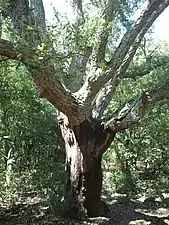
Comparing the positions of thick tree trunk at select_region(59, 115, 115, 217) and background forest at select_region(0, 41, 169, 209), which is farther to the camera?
background forest at select_region(0, 41, 169, 209)

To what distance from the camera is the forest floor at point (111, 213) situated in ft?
23.2

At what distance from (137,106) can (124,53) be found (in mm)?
1084

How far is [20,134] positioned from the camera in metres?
9.11

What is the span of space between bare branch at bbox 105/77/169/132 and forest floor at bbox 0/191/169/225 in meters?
1.68

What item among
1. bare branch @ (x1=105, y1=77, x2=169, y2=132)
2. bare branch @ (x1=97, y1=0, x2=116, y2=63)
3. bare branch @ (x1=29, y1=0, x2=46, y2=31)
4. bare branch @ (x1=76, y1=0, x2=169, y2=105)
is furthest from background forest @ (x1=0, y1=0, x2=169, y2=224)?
bare branch @ (x1=105, y1=77, x2=169, y2=132)

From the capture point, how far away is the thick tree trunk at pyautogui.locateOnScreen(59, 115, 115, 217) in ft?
24.0

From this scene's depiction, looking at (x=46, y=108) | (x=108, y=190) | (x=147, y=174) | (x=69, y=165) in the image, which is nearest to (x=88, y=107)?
(x=69, y=165)

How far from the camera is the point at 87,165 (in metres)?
7.39

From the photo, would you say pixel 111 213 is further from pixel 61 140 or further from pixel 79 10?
pixel 79 10

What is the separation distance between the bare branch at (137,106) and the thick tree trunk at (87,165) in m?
0.40

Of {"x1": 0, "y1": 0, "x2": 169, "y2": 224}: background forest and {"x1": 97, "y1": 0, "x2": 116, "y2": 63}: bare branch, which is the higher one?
{"x1": 97, "y1": 0, "x2": 116, "y2": 63}: bare branch

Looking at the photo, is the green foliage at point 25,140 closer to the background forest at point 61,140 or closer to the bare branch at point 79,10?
the background forest at point 61,140

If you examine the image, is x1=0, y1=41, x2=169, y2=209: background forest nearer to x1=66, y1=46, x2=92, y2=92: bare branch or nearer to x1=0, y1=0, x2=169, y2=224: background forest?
x1=0, y1=0, x2=169, y2=224: background forest

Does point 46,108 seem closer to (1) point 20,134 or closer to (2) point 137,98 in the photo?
(1) point 20,134
